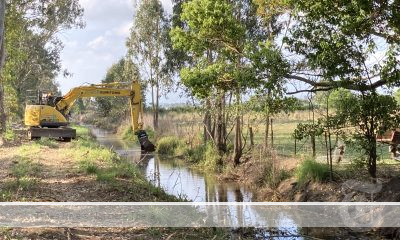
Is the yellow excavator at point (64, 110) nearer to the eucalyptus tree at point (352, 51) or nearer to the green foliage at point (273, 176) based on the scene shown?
the green foliage at point (273, 176)

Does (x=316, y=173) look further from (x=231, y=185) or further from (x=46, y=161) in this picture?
(x=46, y=161)

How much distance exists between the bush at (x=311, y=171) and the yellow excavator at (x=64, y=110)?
7952 millimetres

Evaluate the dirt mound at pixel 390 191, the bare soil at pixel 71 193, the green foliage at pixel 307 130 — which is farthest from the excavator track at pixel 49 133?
the dirt mound at pixel 390 191

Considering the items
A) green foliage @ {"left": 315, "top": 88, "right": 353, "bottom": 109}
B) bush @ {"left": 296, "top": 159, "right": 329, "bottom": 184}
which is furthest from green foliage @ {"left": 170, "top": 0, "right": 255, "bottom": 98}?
bush @ {"left": 296, "top": 159, "right": 329, "bottom": 184}

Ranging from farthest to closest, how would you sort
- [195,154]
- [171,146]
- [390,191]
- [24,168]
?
[171,146] → [195,154] → [24,168] → [390,191]

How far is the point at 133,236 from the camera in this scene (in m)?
6.80

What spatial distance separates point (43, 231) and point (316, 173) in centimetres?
874

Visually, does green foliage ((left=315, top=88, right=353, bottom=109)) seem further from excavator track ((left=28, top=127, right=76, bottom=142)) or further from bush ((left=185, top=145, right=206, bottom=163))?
excavator track ((left=28, top=127, right=76, bottom=142))

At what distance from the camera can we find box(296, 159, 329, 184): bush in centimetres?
1320

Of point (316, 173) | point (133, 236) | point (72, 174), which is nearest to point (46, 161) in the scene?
point (72, 174)

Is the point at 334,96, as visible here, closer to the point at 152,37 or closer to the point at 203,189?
the point at 203,189

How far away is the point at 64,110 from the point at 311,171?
12.5 m

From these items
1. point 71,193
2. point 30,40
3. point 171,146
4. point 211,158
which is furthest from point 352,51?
point 30,40

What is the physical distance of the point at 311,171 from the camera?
44.6 ft
